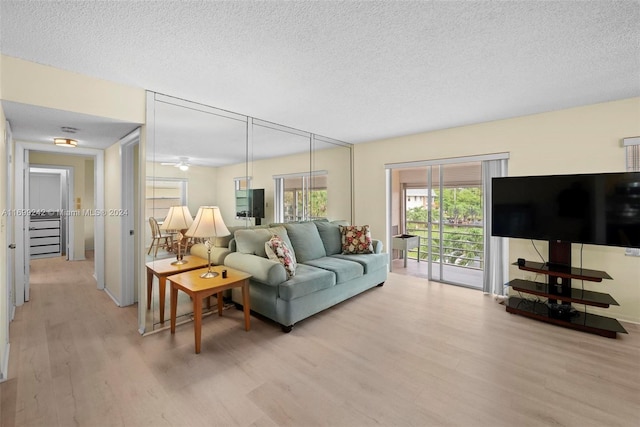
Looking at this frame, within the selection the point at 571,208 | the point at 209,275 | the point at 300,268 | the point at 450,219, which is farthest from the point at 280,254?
the point at 571,208

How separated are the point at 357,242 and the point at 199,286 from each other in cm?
243

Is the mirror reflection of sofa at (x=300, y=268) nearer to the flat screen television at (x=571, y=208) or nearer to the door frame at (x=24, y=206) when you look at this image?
the flat screen television at (x=571, y=208)

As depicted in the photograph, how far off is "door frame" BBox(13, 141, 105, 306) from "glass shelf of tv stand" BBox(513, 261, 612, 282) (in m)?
5.63

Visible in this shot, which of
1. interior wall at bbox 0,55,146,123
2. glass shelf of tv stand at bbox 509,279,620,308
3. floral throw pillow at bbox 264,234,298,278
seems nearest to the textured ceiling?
interior wall at bbox 0,55,146,123

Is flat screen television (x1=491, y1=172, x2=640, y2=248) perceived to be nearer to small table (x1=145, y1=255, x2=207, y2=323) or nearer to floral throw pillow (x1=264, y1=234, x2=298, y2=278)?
floral throw pillow (x1=264, y1=234, x2=298, y2=278)

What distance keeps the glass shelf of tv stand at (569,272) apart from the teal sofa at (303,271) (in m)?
1.85

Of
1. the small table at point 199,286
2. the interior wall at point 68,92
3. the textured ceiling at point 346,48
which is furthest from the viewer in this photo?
the small table at point 199,286

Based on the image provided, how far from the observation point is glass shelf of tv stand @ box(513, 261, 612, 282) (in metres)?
2.78

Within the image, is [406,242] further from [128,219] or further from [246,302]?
[128,219]

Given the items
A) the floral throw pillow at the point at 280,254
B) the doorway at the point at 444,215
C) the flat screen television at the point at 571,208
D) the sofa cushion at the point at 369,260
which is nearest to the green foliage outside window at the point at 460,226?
the doorway at the point at 444,215

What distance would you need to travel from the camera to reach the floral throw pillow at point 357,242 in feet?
13.8

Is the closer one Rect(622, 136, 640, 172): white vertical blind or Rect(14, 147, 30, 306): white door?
Rect(622, 136, 640, 172): white vertical blind

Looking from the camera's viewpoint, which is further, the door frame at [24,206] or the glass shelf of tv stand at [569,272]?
the door frame at [24,206]

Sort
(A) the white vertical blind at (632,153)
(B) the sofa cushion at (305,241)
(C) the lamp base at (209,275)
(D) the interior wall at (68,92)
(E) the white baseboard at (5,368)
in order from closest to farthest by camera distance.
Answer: (E) the white baseboard at (5,368), (D) the interior wall at (68,92), (C) the lamp base at (209,275), (A) the white vertical blind at (632,153), (B) the sofa cushion at (305,241)
